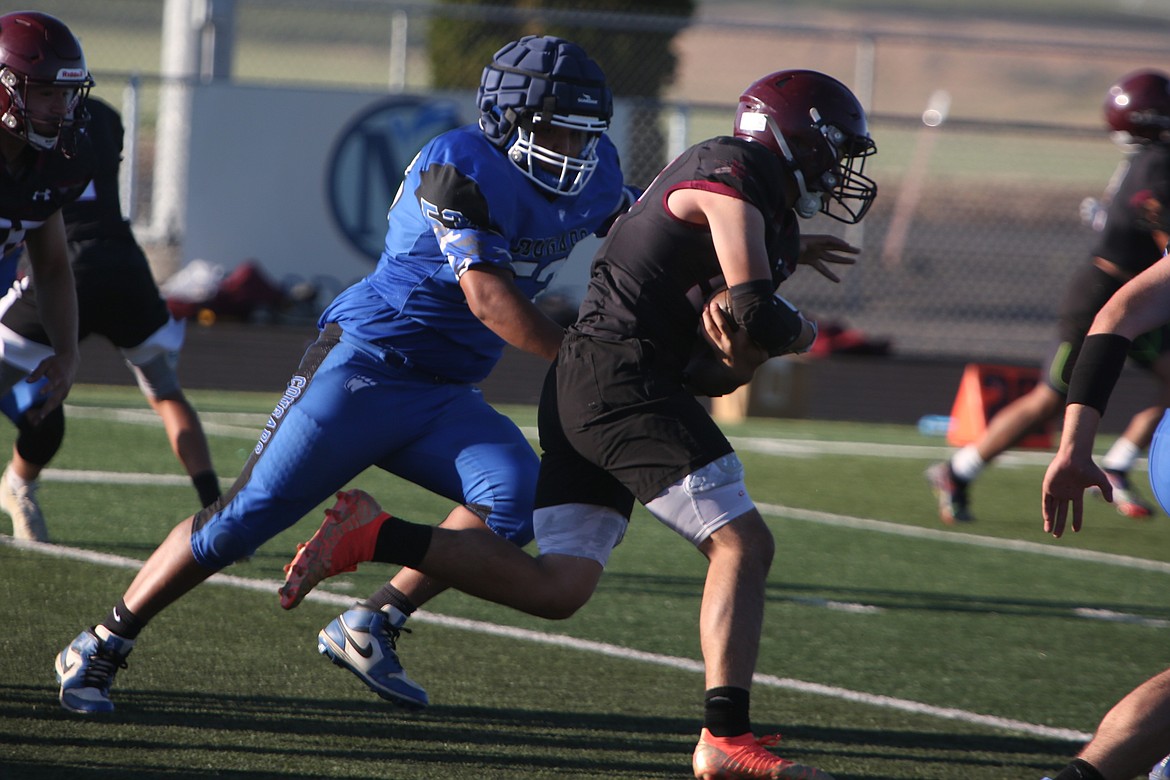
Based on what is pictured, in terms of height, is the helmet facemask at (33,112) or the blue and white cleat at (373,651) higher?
the helmet facemask at (33,112)

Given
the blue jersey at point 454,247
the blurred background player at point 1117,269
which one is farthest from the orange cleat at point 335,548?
the blurred background player at point 1117,269

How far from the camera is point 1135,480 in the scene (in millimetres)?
10188

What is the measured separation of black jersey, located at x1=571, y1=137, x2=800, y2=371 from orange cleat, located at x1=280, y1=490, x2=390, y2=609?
713mm

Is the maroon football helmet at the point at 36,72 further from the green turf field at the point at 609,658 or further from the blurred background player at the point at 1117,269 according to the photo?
the blurred background player at the point at 1117,269

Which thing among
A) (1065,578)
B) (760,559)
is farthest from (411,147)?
(760,559)

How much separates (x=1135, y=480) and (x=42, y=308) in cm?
755

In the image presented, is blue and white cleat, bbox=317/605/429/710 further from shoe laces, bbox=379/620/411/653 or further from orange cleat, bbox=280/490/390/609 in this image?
orange cleat, bbox=280/490/390/609

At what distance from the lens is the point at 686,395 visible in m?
3.85

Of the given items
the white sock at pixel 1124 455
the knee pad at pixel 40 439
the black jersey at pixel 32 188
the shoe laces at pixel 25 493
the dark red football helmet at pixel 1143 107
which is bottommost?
the white sock at pixel 1124 455

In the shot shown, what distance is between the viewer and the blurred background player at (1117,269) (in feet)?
25.5

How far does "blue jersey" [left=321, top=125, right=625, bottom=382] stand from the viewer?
4.08 metres

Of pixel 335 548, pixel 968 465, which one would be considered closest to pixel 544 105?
pixel 335 548

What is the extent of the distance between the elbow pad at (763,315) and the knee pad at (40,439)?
3.30 m

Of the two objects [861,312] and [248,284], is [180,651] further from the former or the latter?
[861,312]
